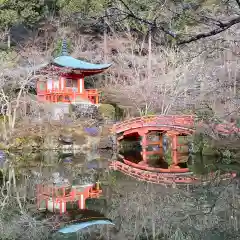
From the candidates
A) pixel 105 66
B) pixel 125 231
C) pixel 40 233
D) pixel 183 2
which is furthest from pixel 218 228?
pixel 105 66

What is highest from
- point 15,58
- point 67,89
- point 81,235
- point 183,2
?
point 15,58

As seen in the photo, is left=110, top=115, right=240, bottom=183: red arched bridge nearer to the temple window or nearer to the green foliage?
the temple window

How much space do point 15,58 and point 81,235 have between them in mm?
19613

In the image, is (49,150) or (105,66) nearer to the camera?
(49,150)

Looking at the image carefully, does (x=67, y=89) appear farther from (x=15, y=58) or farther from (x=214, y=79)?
(x=214, y=79)

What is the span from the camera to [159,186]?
38.4 feet

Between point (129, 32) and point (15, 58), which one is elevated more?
point (129, 32)

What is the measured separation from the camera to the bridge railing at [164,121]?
19.6 m

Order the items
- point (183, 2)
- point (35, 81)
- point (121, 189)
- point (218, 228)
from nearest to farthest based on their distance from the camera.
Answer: point (183, 2) → point (218, 228) → point (121, 189) → point (35, 81)

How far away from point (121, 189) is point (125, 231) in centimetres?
413

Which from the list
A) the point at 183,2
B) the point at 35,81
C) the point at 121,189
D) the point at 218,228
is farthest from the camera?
the point at 35,81

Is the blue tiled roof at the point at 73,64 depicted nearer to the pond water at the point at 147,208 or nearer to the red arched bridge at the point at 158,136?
the red arched bridge at the point at 158,136

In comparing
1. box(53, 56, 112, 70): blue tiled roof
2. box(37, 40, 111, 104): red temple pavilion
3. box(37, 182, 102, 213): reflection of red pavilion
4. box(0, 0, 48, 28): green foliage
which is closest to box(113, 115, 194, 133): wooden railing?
box(37, 40, 111, 104): red temple pavilion

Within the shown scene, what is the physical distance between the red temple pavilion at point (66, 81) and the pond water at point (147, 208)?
9717mm
